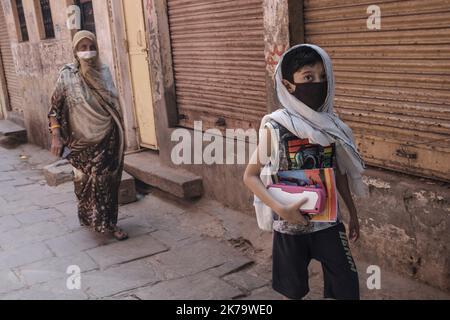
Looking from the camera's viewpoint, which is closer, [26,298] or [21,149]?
[26,298]

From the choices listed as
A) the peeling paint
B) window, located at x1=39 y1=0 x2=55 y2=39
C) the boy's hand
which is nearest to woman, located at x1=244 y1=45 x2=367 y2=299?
the boy's hand

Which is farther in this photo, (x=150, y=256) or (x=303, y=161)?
(x=150, y=256)

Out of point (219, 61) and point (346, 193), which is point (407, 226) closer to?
point (346, 193)

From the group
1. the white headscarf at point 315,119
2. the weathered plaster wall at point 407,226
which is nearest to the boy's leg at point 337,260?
the white headscarf at point 315,119

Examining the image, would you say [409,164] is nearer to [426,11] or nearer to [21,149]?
[426,11]

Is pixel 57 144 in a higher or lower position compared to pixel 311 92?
lower

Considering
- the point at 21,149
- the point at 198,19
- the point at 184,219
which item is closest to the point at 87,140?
the point at 184,219

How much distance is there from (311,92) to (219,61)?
314 centimetres

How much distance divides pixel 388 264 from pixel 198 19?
3.31 m

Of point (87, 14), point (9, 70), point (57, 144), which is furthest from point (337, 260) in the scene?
point (9, 70)

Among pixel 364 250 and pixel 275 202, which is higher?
pixel 275 202

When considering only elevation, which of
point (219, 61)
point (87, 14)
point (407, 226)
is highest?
point (87, 14)

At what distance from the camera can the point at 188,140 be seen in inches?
235

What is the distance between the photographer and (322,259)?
2.51 meters
